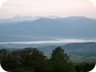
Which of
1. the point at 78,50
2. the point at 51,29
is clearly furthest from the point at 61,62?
the point at 51,29

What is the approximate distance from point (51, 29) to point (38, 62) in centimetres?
50

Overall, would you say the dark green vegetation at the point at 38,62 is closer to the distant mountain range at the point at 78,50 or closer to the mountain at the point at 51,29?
the distant mountain range at the point at 78,50

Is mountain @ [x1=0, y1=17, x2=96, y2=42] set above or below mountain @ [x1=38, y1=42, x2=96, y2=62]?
above

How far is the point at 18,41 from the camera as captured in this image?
601 centimetres

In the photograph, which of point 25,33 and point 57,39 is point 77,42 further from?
point 25,33

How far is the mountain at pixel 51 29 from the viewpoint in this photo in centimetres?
599

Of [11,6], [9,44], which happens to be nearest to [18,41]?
[9,44]

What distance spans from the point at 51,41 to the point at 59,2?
1.83ft

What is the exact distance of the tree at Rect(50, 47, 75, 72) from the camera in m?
5.88

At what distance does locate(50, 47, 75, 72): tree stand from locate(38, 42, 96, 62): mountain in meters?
0.07

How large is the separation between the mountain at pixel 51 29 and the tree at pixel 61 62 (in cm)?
26

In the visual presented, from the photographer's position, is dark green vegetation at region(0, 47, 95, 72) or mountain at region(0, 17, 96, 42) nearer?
dark green vegetation at region(0, 47, 95, 72)

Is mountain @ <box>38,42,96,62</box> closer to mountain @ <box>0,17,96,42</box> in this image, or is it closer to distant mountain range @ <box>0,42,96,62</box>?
distant mountain range @ <box>0,42,96,62</box>

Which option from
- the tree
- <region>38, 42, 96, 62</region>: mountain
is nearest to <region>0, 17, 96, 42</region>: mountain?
<region>38, 42, 96, 62</region>: mountain
